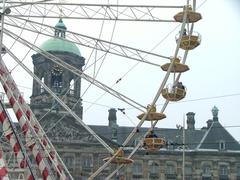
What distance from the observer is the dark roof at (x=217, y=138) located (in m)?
76.3

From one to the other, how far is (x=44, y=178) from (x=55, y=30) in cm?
608

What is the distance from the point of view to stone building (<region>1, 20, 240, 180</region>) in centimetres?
7088

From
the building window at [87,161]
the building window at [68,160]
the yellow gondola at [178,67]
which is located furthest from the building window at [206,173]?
the yellow gondola at [178,67]

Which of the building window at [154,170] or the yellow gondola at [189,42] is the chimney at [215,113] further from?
the yellow gondola at [189,42]

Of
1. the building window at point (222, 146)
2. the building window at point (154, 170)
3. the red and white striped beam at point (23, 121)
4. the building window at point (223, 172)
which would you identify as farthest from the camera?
the building window at point (222, 146)

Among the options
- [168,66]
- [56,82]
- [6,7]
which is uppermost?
[56,82]

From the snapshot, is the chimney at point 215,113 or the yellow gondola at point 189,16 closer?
the yellow gondola at point 189,16

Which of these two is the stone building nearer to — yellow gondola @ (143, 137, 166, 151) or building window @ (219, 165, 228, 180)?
building window @ (219, 165, 228, 180)

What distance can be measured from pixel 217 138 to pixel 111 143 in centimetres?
1471

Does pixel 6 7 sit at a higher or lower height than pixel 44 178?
higher

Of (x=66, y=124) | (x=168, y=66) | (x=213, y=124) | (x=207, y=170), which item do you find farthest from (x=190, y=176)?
(x=168, y=66)

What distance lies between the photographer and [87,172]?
72.2m

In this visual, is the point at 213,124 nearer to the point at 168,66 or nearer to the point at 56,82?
the point at 56,82

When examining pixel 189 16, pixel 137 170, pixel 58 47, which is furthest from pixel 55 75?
pixel 189 16
